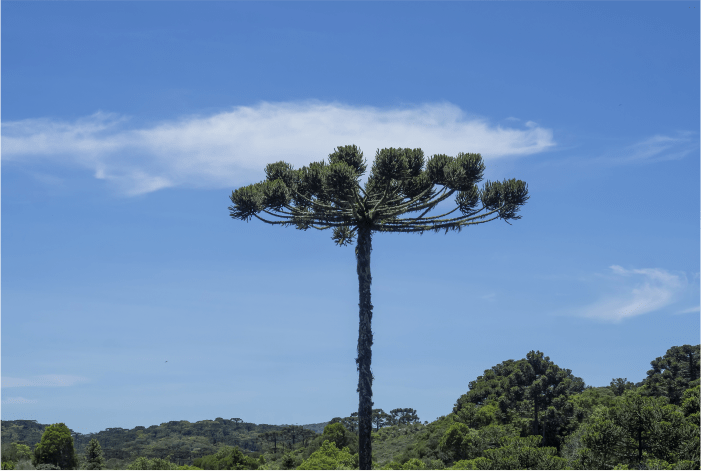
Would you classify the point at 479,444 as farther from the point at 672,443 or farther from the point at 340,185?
the point at 340,185

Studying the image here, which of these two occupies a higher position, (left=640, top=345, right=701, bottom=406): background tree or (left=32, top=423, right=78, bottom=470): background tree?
(left=640, top=345, right=701, bottom=406): background tree

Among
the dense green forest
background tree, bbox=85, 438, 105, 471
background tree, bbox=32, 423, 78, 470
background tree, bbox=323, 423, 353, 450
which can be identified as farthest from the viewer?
background tree, bbox=323, 423, 353, 450

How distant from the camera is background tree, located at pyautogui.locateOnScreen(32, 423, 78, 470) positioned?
170ft

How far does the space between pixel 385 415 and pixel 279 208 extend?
293 ft

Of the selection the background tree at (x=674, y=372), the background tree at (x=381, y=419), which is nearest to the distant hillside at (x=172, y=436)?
the background tree at (x=381, y=419)

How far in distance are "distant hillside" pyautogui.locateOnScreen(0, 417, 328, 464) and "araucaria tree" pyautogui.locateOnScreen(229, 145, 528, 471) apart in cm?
8517

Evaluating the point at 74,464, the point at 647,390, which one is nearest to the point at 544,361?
the point at 647,390

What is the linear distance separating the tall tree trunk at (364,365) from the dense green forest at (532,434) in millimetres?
10336

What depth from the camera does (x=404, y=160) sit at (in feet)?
74.4

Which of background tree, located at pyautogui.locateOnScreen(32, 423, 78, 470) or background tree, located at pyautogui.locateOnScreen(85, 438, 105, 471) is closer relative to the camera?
background tree, located at pyautogui.locateOnScreen(32, 423, 78, 470)

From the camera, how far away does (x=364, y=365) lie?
909 inches

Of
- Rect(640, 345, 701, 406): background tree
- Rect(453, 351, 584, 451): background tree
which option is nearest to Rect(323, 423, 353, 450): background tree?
Rect(453, 351, 584, 451): background tree

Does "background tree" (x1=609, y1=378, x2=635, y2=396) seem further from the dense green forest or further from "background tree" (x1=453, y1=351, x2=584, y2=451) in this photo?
"background tree" (x1=453, y1=351, x2=584, y2=451)

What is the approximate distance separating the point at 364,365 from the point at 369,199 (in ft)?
21.3
